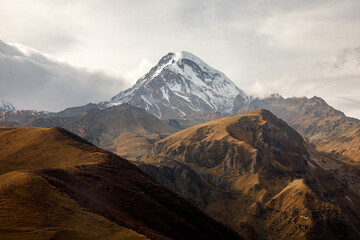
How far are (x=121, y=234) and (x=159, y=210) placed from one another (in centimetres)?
5883

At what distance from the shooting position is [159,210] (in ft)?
457

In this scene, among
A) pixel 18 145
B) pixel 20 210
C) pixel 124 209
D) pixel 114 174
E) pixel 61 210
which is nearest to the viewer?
pixel 20 210

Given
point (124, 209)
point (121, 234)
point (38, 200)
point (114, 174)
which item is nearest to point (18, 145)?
point (114, 174)

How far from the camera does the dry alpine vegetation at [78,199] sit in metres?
76.4

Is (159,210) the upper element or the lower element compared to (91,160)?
lower

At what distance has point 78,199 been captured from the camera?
98375 mm

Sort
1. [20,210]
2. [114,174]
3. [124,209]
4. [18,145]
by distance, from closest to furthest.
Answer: [20,210] → [124,209] → [114,174] → [18,145]

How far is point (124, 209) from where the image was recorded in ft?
392

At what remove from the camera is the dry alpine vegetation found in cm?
7638

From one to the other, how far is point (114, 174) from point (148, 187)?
68.0ft

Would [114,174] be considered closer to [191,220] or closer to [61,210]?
[191,220]

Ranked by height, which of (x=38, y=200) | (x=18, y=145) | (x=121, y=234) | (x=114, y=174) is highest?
(x=18, y=145)

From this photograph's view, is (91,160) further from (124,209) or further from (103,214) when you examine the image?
(103,214)

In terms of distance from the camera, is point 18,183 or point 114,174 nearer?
point 18,183
